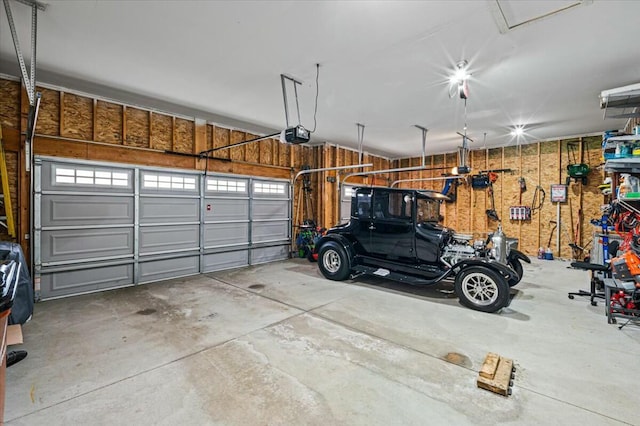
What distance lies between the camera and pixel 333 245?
5.59 m

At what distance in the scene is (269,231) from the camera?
7.36 metres

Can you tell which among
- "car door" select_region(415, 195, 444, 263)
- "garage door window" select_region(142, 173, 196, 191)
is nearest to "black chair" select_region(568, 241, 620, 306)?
"car door" select_region(415, 195, 444, 263)

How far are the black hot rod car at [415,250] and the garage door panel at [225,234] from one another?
2066 mm

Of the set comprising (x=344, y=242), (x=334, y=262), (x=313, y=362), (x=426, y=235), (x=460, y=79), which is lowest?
(x=313, y=362)

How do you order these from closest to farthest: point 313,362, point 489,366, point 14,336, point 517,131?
point 14,336, point 489,366, point 313,362, point 517,131

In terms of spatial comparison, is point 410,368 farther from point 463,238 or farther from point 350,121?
point 350,121

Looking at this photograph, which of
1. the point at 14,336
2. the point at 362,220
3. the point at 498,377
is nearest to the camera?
the point at 14,336

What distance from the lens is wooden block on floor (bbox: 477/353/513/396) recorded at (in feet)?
7.13

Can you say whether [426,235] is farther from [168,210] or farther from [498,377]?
[168,210]

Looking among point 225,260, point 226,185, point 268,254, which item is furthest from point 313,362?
point 268,254

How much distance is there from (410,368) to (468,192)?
788 centimetres

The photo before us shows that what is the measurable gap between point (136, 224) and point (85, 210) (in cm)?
75

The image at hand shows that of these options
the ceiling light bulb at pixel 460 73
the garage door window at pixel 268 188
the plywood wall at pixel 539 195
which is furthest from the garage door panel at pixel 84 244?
the plywood wall at pixel 539 195

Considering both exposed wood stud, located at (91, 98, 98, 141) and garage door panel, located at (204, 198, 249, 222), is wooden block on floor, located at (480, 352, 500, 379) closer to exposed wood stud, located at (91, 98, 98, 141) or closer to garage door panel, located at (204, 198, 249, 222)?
garage door panel, located at (204, 198, 249, 222)
